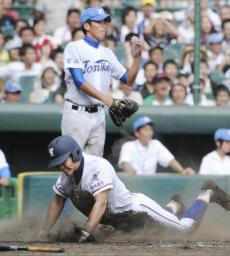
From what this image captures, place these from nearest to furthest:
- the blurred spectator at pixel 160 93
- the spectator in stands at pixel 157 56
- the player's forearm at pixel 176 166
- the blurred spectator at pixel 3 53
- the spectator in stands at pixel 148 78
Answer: the player's forearm at pixel 176 166
the blurred spectator at pixel 160 93
the spectator in stands at pixel 148 78
the spectator in stands at pixel 157 56
the blurred spectator at pixel 3 53

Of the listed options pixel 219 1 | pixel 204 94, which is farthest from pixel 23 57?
pixel 219 1

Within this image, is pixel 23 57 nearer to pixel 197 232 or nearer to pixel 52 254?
pixel 197 232

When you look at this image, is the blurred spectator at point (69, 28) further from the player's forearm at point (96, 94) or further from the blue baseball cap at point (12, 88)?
the player's forearm at point (96, 94)

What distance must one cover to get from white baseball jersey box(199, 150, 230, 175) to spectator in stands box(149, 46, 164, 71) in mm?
2389

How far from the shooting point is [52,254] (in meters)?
6.29

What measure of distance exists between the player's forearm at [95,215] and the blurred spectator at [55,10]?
6.42m

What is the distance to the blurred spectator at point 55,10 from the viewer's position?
1312 cm

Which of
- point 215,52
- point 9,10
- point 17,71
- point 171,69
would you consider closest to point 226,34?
point 215,52

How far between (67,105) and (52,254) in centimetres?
219

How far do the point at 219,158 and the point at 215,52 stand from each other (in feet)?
9.75

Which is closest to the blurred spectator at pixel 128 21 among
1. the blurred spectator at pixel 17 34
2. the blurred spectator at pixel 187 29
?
the blurred spectator at pixel 187 29

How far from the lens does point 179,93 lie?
11016 mm

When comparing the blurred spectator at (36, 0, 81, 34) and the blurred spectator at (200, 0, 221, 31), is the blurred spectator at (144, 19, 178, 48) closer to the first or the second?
the blurred spectator at (200, 0, 221, 31)

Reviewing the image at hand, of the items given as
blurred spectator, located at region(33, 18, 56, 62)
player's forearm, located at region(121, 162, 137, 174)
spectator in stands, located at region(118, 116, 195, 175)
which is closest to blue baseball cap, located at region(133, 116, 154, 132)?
spectator in stands, located at region(118, 116, 195, 175)
